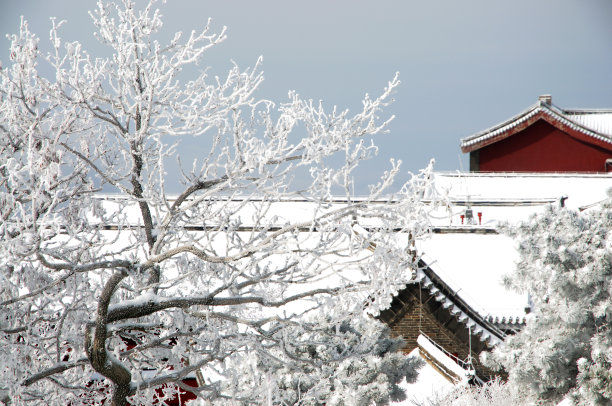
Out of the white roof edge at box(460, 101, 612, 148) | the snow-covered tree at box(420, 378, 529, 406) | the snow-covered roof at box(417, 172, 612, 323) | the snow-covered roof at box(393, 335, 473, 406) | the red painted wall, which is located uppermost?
the white roof edge at box(460, 101, 612, 148)

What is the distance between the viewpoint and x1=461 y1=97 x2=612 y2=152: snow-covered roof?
35688 millimetres

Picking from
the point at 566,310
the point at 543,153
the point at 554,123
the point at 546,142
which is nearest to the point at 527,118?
the point at 554,123

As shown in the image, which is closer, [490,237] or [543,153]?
[490,237]

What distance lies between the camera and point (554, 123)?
119 feet

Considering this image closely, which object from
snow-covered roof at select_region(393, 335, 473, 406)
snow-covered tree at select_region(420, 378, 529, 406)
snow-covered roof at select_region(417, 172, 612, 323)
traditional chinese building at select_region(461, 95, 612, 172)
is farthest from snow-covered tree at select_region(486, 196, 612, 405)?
traditional chinese building at select_region(461, 95, 612, 172)

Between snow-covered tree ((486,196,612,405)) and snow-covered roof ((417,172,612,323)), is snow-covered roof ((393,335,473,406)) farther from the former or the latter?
snow-covered tree ((486,196,612,405))

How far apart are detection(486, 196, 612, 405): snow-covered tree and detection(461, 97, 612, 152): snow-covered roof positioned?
2589 cm

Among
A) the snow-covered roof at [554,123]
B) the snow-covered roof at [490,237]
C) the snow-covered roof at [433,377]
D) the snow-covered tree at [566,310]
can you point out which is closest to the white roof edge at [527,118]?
the snow-covered roof at [554,123]

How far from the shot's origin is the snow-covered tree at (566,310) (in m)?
10.4

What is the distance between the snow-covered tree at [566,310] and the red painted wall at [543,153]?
26.6 metres

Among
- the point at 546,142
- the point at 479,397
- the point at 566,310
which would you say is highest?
the point at 546,142

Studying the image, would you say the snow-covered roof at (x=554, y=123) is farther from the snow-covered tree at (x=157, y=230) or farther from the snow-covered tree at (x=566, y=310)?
the snow-covered tree at (x=157, y=230)

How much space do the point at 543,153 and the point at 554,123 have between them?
1566 mm

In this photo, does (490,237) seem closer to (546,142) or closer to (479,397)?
(479,397)
